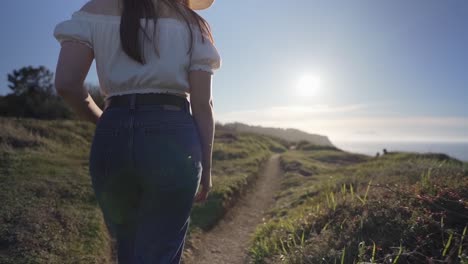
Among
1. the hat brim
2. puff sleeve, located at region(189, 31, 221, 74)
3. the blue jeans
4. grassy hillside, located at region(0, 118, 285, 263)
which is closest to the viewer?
the blue jeans

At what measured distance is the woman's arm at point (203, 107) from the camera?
164 cm

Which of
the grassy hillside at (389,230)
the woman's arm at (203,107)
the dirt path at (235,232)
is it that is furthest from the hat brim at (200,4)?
the dirt path at (235,232)

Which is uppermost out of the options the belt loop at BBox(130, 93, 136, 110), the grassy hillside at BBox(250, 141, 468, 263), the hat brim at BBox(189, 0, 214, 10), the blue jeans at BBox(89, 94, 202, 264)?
the hat brim at BBox(189, 0, 214, 10)

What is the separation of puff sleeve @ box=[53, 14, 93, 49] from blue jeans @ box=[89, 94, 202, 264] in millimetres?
358

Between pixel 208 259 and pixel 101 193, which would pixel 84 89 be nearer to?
pixel 101 193

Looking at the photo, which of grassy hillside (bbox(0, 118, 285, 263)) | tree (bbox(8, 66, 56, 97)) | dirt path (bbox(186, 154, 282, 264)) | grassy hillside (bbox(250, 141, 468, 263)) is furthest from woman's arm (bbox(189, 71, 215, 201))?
tree (bbox(8, 66, 56, 97))

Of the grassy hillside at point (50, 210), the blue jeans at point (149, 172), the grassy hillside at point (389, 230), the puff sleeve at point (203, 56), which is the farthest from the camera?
the grassy hillside at point (50, 210)

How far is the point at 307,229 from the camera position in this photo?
4.82 metres

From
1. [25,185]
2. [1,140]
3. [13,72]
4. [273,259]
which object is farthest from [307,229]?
[13,72]

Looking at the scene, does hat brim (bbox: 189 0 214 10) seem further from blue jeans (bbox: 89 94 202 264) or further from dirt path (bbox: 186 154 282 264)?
dirt path (bbox: 186 154 282 264)

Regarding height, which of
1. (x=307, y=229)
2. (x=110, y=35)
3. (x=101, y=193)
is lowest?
(x=307, y=229)

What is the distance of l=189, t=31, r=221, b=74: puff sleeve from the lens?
1.61m

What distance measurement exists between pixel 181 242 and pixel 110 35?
1.08m

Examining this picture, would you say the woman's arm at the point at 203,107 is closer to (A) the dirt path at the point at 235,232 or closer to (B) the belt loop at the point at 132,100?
(B) the belt loop at the point at 132,100
